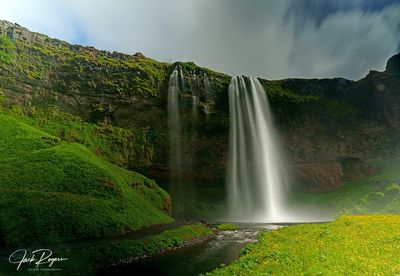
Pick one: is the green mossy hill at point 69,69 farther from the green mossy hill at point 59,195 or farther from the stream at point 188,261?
the stream at point 188,261

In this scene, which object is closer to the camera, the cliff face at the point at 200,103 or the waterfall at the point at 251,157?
the cliff face at the point at 200,103

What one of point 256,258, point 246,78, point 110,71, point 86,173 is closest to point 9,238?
point 86,173

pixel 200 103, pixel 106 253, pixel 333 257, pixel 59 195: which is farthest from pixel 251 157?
pixel 333 257

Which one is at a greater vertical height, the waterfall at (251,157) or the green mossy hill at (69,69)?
the green mossy hill at (69,69)

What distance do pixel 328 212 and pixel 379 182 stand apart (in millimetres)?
16348

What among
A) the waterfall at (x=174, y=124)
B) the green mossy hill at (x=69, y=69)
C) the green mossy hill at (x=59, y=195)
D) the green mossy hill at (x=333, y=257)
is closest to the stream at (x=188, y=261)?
the green mossy hill at (x=333, y=257)

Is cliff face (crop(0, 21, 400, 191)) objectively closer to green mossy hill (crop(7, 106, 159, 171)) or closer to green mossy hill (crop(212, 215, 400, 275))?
green mossy hill (crop(7, 106, 159, 171))

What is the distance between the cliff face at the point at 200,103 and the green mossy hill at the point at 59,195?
14473 mm

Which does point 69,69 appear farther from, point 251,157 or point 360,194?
point 360,194
